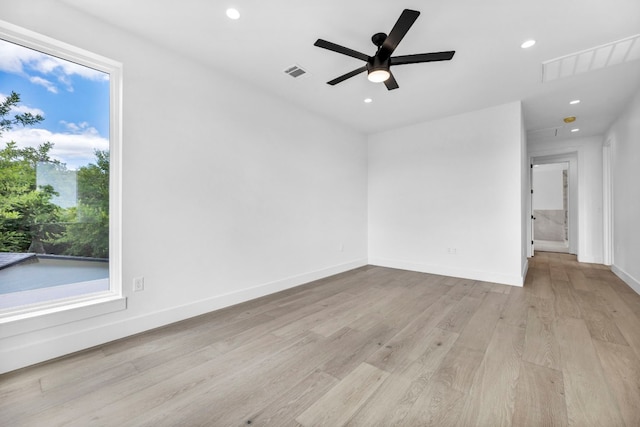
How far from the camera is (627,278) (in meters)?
3.77

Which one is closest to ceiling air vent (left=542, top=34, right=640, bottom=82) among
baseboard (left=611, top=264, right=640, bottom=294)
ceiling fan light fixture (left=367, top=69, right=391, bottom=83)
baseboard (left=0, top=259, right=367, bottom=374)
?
ceiling fan light fixture (left=367, top=69, right=391, bottom=83)

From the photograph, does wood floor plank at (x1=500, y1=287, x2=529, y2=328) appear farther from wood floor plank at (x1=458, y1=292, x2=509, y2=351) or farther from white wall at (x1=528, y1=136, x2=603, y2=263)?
white wall at (x1=528, y1=136, x2=603, y2=263)

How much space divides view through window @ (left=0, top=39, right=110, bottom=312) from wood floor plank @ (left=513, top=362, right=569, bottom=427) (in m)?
3.10

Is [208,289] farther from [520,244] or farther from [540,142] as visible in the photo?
[540,142]

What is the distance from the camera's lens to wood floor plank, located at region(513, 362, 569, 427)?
1.35 meters

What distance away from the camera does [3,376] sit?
1.71m

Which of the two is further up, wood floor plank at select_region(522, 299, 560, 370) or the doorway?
the doorway

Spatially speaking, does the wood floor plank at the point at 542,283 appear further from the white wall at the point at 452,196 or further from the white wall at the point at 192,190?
the white wall at the point at 192,190

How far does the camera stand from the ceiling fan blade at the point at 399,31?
169cm

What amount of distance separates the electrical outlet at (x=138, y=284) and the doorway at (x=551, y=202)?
11267 millimetres

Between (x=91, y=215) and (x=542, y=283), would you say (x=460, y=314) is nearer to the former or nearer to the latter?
(x=542, y=283)

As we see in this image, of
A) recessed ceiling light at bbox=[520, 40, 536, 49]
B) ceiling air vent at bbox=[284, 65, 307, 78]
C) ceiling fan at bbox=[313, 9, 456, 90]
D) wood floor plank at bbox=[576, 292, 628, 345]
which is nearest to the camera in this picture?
ceiling fan at bbox=[313, 9, 456, 90]

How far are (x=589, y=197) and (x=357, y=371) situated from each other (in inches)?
261

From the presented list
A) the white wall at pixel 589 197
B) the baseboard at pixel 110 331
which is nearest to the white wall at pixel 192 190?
the baseboard at pixel 110 331
